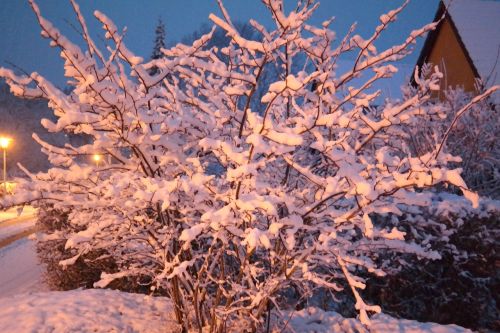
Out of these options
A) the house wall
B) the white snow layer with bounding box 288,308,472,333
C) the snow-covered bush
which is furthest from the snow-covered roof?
the snow-covered bush

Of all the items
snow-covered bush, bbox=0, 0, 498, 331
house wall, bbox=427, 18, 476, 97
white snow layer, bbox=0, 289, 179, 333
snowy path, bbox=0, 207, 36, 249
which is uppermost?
house wall, bbox=427, 18, 476, 97

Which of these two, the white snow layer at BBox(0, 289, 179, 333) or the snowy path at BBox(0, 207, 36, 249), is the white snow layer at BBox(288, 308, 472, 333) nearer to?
the white snow layer at BBox(0, 289, 179, 333)

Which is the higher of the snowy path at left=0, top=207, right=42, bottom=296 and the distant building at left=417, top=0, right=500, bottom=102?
the distant building at left=417, top=0, right=500, bottom=102

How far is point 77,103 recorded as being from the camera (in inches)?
106

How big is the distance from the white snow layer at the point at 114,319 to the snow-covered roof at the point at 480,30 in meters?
12.1

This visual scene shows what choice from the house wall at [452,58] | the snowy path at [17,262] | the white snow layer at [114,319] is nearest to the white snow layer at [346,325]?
the white snow layer at [114,319]

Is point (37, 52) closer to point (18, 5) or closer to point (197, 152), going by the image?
point (18, 5)

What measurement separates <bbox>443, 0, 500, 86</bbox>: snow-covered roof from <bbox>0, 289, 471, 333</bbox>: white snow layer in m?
12.1

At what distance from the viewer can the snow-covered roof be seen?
14.0 metres

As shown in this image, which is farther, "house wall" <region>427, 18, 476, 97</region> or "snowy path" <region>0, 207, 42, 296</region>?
"house wall" <region>427, 18, 476, 97</region>

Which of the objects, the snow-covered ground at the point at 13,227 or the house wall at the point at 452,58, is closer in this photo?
the snow-covered ground at the point at 13,227

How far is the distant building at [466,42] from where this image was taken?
46.7ft

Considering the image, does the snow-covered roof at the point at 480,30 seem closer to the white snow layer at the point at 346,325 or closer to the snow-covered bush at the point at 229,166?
the white snow layer at the point at 346,325

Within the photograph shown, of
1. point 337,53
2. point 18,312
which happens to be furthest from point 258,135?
point 18,312
